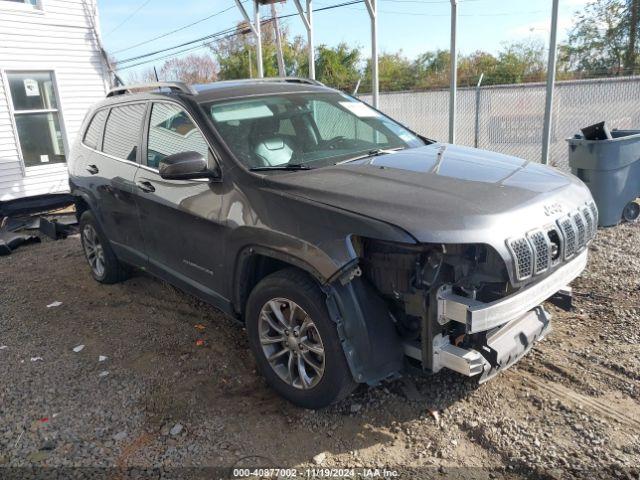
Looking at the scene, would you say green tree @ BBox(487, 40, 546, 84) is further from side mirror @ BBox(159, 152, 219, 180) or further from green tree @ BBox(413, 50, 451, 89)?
side mirror @ BBox(159, 152, 219, 180)

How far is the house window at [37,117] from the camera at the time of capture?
10695 millimetres

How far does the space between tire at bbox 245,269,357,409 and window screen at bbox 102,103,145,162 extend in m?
2.01

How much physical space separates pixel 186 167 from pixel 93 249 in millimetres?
2838

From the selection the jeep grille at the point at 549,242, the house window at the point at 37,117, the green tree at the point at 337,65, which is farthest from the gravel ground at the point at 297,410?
the green tree at the point at 337,65

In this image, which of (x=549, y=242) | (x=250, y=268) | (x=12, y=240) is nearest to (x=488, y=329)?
(x=549, y=242)

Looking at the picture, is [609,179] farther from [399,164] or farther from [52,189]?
[52,189]

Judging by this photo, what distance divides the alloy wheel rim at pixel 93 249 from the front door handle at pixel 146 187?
1448mm

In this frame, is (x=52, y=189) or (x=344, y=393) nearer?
(x=344, y=393)

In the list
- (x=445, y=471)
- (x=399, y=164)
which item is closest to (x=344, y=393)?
(x=445, y=471)

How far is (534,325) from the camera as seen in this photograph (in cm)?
322

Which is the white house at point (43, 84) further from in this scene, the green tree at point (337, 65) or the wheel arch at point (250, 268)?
the green tree at point (337, 65)

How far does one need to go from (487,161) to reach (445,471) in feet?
6.55

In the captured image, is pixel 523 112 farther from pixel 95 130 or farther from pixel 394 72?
pixel 394 72

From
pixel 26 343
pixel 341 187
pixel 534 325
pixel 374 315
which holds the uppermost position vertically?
pixel 341 187
